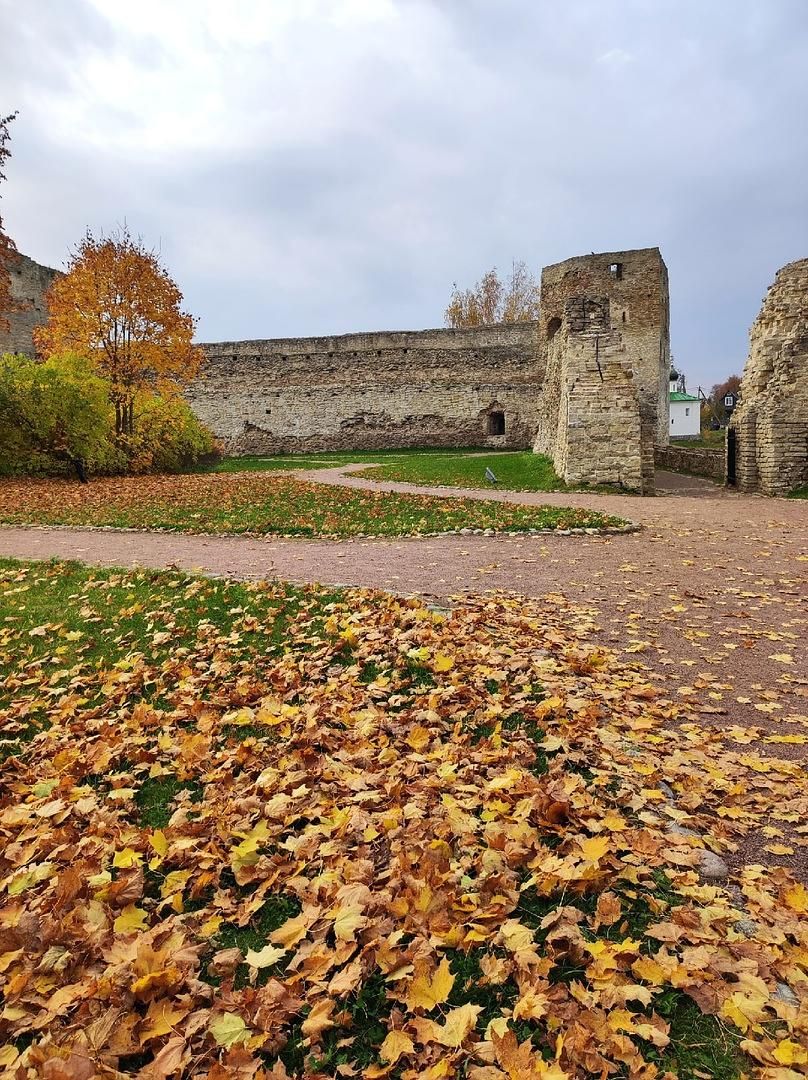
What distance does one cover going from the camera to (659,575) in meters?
6.90

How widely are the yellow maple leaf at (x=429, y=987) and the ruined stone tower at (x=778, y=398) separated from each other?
643 inches

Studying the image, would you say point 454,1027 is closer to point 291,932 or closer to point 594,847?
point 291,932

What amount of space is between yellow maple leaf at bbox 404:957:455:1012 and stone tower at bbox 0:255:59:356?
34805 mm

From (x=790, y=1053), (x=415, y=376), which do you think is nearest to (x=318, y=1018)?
(x=790, y=1053)

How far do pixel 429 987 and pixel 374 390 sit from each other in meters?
33.6

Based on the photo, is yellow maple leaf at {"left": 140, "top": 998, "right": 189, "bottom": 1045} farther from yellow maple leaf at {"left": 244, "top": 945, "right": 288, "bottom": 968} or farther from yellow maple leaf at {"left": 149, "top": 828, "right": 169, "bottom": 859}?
yellow maple leaf at {"left": 149, "top": 828, "right": 169, "bottom": 859}

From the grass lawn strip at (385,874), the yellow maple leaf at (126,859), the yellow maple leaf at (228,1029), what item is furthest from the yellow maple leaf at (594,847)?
the yellow maple leaf at (126,859)

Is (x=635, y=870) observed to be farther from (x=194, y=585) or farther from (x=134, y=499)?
(x=134, y=499)

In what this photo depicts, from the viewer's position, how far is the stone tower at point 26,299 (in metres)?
29.8

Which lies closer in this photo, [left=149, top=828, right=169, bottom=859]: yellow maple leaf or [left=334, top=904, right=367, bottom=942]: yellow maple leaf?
[left=334, top=904, right=367, bottom=942]: yellow maple leaf

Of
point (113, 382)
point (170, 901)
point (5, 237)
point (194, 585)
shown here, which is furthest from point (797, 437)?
point (5, 237)

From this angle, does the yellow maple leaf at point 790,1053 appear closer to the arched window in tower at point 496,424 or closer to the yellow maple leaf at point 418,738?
the yellow maple leaf at point 418,738

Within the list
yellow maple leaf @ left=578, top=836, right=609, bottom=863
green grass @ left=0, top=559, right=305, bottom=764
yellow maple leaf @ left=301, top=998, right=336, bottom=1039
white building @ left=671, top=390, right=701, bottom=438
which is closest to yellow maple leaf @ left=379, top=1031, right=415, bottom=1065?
yellow maple leaf @ left=301, top=998, right=336, bottom=1039

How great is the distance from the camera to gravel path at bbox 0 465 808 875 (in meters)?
4.18
